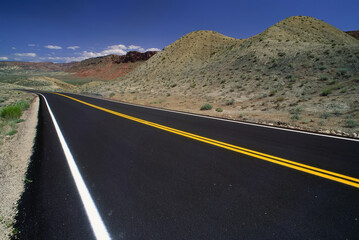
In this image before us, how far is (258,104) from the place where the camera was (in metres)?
14.2

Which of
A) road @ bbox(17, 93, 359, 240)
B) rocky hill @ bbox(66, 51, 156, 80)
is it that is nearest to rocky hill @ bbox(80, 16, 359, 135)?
road @ bbox(17, 93, 359, 240)

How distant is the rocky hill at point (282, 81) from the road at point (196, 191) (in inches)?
180

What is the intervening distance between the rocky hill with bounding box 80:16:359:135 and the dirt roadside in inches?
357

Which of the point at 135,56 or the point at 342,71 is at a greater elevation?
the point at 135,56

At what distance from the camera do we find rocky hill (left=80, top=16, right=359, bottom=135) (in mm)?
10094

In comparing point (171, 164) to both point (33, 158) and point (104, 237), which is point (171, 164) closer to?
point (104, 237)

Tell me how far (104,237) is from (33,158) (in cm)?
405

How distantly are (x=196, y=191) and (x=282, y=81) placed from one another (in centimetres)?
1928

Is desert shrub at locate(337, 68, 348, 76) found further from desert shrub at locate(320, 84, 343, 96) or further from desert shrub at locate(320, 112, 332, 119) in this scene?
desert shrub at locate(320, 112, 332, 119)

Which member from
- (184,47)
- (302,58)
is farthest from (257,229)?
(184,47)

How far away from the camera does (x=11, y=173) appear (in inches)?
157

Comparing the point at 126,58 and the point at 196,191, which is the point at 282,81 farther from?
the point at 126,58

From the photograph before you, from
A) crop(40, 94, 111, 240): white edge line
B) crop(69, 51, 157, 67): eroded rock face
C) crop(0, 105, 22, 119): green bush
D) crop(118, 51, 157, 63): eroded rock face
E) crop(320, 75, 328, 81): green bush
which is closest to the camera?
crop(40, 94, 111, 240): white edge line

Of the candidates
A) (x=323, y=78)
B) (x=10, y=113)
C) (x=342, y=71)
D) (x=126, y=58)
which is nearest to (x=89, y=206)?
(x=10, y=113)
